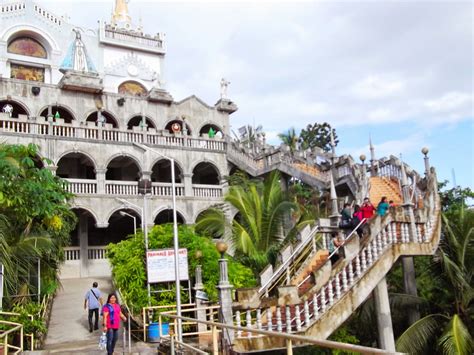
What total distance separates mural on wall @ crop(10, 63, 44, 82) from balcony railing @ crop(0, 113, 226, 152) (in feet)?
30.9

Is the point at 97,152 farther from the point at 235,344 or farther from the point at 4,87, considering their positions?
the point at 235,344

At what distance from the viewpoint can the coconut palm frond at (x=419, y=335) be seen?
543 inches

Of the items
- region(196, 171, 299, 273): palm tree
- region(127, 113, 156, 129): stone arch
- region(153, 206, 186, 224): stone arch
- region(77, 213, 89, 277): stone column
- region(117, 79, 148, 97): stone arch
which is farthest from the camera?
region(117, 79, 148, 97): stone arch

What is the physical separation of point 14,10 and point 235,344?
29320 mm

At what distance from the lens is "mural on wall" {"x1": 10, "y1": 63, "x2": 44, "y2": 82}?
106 ft

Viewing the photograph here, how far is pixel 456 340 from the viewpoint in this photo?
1270 centimetres

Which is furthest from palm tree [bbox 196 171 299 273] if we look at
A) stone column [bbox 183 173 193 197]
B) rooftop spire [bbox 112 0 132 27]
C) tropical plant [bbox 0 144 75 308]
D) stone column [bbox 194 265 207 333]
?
rooftop spire [bbox 112 0 132 27]

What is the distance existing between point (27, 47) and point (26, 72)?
5.91ft

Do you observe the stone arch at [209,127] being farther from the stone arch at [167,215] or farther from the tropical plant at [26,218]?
the tropical plant at [26,218]

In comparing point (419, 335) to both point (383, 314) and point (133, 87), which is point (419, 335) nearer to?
point (383, 314)

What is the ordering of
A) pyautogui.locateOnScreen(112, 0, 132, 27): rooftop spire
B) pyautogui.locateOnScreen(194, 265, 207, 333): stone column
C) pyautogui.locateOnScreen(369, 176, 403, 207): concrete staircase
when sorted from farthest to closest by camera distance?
pyautogui.locateOnScreen(112, 0, 132, 27): rooftop spire < pyautogui.locateOnScreen(369, 176, 403, 207): concrete staircase < pyautogui.locateOnScreen(194, 265, 207, 333): stone column

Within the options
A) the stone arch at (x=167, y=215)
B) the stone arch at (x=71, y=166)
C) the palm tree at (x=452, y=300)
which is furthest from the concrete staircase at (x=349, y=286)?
the stone arch at (x=71, y=166)

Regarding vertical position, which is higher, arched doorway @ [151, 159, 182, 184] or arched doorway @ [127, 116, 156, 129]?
arched doorway @ [127, 116, 156, 129]

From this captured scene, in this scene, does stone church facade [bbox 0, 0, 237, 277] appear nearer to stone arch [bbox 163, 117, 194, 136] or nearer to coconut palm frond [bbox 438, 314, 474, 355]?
stone arch [bbox 163, 117, 194, 136]
